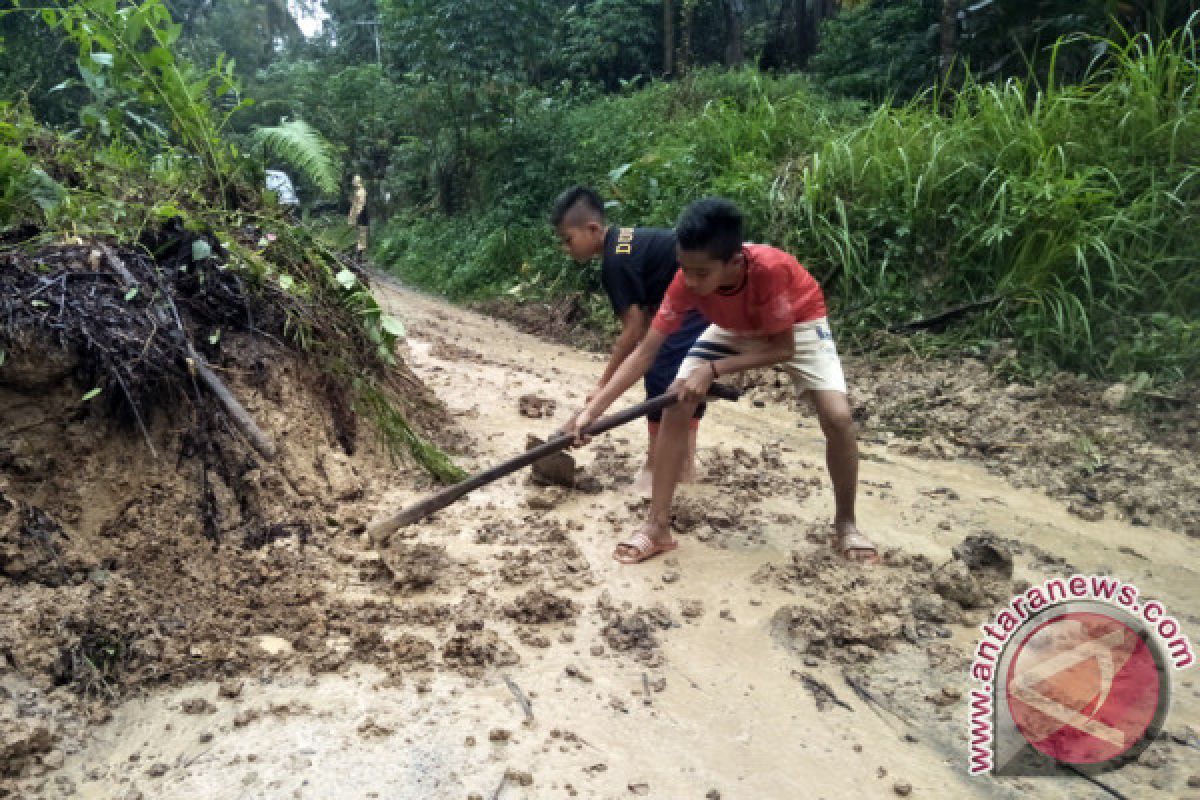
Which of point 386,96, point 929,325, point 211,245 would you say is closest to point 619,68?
point 386,96

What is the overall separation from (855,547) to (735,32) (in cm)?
1232

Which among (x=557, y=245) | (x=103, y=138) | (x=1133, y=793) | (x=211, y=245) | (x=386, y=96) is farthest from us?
(x=386, y=96)

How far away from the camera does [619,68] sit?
15352 millimetres

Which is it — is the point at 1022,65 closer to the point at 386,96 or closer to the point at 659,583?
the point at 659,583

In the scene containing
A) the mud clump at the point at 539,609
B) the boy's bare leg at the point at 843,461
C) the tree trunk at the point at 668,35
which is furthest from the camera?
the tree trunk at the point at 668,35

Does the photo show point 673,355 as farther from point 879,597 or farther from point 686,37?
point 686,37

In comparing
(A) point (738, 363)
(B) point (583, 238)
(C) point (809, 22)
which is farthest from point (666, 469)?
(C) point (809, 22)

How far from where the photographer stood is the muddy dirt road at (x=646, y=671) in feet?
6.12

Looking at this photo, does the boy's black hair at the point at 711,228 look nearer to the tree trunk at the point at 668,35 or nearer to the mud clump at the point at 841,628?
the mud clump at the point at 841,628

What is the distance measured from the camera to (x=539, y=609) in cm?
251

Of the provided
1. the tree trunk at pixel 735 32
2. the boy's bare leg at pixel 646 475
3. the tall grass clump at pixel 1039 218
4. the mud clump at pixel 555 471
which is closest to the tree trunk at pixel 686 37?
the tree trunk at pixel 735 32

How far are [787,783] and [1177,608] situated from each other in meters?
1.90

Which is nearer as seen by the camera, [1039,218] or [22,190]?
[22,190]

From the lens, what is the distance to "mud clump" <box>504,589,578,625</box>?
8.21 feet
